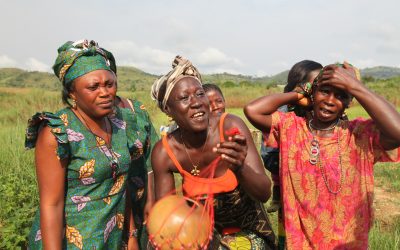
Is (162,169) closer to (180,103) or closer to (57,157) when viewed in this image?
(180,103)

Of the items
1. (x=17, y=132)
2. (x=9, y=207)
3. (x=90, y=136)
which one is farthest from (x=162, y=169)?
(x=17, y=132)

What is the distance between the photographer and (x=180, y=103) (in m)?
2.14

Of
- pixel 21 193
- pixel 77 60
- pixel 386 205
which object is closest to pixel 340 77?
pixel 77 60

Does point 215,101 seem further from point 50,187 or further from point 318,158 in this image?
point 50,187

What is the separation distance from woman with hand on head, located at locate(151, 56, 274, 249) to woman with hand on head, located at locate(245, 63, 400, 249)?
243mm

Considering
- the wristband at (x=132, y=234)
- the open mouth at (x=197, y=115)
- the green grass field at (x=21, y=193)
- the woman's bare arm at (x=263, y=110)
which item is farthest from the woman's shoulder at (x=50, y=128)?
the green grass field at (x=21, y=193)

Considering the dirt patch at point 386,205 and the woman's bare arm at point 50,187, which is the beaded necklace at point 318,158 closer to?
the woman's bare arm at point 50,187

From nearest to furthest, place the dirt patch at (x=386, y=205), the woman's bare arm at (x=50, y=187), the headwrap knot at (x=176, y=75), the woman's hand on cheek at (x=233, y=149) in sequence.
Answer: the woman's hand on cheek at (x=233, y=149) < the woman's bare arm at (x=50, y=187) < the headwrap knot at (x=176, y=75) < the dirt patch at (x=386, y=205)

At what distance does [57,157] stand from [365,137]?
1.72 m

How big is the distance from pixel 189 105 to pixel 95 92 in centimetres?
53

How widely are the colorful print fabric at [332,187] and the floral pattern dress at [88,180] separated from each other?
1015 mm

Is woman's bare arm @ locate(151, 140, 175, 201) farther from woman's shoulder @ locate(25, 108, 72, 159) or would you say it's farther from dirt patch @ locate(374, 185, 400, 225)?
dirt patch @ locate(374, 185, 400, 225)

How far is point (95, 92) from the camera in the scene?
6.86 ft

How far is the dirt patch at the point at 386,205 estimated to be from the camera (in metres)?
4.81
